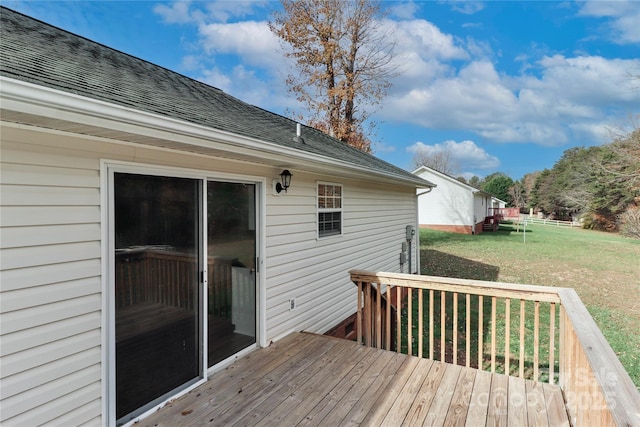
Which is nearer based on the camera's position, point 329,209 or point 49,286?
point 49,286

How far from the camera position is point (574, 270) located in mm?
11656

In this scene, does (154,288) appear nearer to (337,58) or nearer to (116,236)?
(116,236)

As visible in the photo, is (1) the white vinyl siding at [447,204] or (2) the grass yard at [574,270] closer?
(2) the grass yard at [574,270]

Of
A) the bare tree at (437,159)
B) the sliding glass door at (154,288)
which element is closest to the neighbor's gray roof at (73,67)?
the sliding glass door at (154,288)

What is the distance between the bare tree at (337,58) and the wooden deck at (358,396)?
12949 mm

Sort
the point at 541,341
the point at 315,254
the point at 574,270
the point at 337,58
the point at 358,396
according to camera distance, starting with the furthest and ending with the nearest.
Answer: the point at 337,58 → the point at 574,270 → the point at 541,341 → the point at 315,254 → the point at 358,396

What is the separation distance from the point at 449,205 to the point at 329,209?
19796 mm

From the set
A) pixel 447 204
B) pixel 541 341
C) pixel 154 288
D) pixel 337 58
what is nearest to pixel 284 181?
pixel 154 288

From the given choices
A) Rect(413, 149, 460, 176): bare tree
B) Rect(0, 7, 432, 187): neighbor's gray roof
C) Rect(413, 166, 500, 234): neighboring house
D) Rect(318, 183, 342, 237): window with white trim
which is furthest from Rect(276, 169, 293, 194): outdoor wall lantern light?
Rect(413, 149, 460, 176): bare tree

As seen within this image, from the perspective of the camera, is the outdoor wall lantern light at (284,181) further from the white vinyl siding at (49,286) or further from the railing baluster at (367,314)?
the white vinyl siding at (49,286)

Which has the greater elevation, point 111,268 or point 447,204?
point 447,204

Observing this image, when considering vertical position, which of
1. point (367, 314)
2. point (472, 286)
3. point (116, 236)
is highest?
point (116, 236)

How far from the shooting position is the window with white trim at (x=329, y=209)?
5.38 m

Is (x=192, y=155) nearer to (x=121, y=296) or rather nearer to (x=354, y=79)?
(x=121, y=296)
